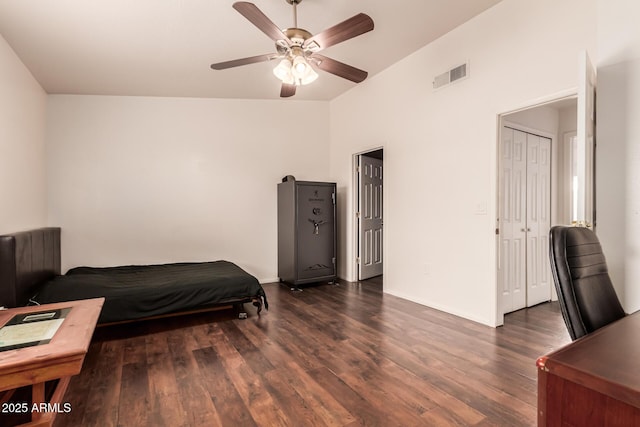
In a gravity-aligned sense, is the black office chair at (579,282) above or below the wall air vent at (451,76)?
below

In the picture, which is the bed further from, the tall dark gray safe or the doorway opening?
the doorway opening

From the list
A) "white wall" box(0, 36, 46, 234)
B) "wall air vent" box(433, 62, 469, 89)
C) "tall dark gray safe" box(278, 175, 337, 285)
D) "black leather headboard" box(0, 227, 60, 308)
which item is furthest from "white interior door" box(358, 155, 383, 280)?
"white wall" box(0, 36, 46, 234)

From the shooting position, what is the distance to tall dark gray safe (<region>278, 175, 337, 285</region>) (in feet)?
15.3

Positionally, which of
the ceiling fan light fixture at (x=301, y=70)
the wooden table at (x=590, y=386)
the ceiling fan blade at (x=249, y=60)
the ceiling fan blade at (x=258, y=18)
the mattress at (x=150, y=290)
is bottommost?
the mattress at (x=150, y=290)

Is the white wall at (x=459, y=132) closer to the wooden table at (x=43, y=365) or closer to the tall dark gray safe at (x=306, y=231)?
the tall dark gray safe at (x=306, y=231)

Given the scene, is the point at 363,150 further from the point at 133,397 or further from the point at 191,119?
the point at 133,397

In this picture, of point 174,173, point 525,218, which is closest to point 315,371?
point 525,218

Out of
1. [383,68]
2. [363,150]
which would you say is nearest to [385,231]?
[363,150]

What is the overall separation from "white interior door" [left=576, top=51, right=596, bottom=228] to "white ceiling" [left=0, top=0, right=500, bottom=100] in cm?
152

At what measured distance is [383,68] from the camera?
13.9 ft

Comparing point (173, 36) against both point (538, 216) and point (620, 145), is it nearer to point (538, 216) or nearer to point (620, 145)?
point (620, 145)

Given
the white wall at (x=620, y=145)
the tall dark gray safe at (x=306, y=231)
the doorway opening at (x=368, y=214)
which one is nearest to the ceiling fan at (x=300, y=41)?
the white wall at (x=620, y=145)

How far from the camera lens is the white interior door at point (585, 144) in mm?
1797

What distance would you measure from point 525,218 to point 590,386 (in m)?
3.55
